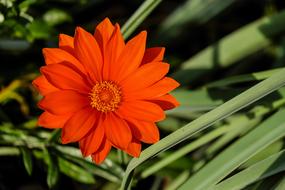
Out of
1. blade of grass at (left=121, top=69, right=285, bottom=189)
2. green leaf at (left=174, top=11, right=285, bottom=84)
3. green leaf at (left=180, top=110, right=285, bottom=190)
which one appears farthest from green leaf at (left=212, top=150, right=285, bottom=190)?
green leaf at (left=174, top=11, right=285, bottom=84)

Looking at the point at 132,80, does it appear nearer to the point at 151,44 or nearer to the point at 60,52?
the point at 60,52

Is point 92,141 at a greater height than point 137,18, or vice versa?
point 137,18

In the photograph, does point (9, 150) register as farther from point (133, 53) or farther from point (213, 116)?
point (213, 116)

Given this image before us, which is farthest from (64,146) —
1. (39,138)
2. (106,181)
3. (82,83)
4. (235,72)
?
(235,72)

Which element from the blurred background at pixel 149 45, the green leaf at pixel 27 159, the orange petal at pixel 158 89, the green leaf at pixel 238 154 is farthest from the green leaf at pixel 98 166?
the orange petal at pixel 158 89

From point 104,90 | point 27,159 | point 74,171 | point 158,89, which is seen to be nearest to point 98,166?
point 74,171

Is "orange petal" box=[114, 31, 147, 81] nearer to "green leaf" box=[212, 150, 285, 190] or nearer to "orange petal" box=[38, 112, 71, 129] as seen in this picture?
"orange petal" box=[38, 112, 71, 129]

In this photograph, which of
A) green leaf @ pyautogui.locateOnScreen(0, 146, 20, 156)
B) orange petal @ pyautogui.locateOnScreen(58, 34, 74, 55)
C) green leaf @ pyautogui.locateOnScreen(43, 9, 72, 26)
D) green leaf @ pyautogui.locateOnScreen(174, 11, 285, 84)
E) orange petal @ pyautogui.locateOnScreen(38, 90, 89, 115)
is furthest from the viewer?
green leaf @ pyautogui.locateOnScreen(174, 11, 285, 84)
